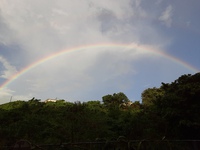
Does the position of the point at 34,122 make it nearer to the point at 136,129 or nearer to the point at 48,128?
the point at 48,128

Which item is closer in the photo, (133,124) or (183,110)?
(183,110)

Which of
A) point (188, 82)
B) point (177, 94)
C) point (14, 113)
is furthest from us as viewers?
point (14, 113)

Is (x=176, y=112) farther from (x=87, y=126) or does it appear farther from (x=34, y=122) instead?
(x=34, y=122)

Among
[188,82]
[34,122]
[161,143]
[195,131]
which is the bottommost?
[161,143]

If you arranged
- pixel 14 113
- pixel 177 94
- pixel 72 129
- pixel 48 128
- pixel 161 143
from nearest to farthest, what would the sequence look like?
pixel 161 143, pixel 72 129, pixel 48 128, pixel 177 94, pixel 14 113

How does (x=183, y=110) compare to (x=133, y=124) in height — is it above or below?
above

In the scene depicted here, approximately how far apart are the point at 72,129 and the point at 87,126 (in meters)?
1.18

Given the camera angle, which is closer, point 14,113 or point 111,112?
point 14,113

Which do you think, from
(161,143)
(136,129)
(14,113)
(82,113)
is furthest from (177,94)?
(14,113)

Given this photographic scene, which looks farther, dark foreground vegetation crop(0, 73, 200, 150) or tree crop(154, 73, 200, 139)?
tree crop(154, 73, 200, 139)

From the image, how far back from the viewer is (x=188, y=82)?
21.1 m

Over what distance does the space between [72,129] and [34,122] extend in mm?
4244

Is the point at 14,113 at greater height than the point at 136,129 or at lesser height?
greater

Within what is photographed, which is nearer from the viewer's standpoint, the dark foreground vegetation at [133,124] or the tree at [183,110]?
the dark foreground vegetation at [133,124]
